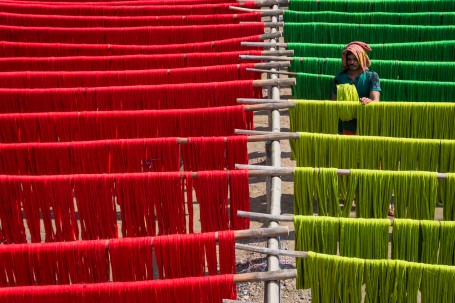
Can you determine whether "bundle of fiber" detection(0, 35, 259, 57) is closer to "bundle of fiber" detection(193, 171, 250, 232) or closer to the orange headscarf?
the orange headscarf

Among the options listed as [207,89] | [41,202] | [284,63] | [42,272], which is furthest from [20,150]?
[284,63]

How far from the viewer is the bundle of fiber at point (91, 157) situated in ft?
16.2

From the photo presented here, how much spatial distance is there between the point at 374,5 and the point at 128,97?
4093mm

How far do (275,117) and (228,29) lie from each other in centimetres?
248

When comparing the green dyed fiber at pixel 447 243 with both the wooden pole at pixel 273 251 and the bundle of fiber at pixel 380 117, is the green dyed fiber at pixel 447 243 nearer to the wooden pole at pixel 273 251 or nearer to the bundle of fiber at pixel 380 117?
the wooden pole at pixel 273 251

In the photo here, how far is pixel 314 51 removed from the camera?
6.78 meters

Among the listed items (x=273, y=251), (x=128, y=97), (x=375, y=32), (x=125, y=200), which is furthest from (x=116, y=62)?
(x=273, y=251)

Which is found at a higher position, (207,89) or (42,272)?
(207,89)

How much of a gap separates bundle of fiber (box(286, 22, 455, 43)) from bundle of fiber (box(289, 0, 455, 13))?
26.7 inches

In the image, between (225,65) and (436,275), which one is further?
(225,65)

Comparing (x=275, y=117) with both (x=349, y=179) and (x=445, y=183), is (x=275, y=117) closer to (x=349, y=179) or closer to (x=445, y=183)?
(x=349, y=179)

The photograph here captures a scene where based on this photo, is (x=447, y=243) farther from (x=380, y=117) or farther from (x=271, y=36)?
(x=271, y=36)

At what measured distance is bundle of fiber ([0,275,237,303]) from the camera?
11.4 ft

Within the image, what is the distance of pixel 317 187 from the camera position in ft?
14.6
